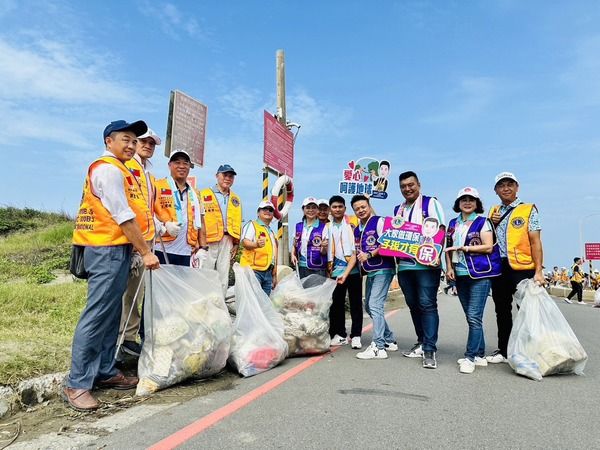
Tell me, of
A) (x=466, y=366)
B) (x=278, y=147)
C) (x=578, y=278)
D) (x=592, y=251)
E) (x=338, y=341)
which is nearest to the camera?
(x=466, y=366)

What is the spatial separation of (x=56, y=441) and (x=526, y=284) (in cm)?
381

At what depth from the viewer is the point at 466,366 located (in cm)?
439

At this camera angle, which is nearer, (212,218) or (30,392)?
(30,392)

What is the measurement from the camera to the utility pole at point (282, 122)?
31.6ft

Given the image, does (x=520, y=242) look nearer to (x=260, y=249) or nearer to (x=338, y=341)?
(x=338, y=341)

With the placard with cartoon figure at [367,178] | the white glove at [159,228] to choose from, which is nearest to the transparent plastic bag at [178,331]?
the white glove at [159,228]

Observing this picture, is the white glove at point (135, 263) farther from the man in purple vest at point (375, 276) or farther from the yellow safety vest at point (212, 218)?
the man in purple vest at point (375, 276)

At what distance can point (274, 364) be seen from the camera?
4.47 m

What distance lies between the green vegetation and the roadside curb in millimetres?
73

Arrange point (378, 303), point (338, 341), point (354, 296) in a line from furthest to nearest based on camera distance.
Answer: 1. point (338, 341)
2. point (354, 296)
3. point (378, 303)

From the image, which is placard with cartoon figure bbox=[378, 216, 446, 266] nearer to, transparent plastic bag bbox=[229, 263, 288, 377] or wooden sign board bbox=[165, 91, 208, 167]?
transparent plastic bag bbox=[229, 263, 288, 377]

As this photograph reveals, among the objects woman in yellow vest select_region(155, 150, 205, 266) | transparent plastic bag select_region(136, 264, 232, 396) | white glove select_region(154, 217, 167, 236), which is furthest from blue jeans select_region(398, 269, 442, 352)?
white glove select_region(154, 217, 167, 236)

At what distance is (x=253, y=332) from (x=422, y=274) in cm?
166

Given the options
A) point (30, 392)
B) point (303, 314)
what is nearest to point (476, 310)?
point (303, 314)
